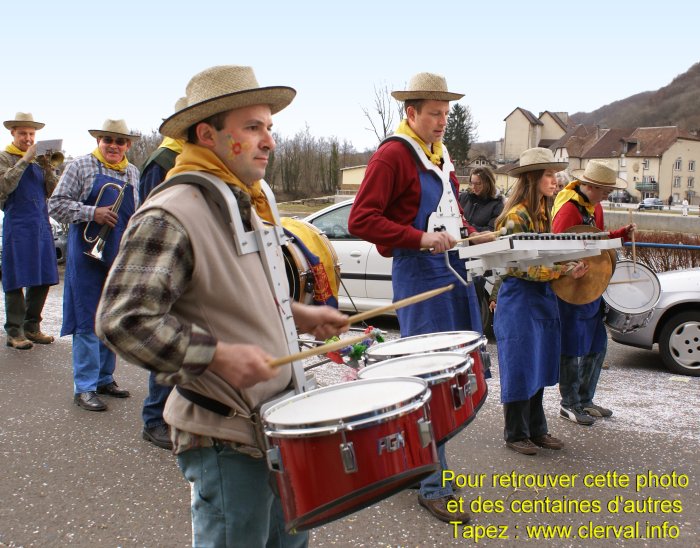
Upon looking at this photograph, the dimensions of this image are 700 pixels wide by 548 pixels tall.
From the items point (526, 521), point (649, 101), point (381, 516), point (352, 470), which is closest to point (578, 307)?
point (526, 521)

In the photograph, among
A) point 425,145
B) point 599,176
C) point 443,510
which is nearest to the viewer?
point 443,510

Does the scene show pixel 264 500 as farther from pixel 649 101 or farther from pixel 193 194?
pixel 649 101

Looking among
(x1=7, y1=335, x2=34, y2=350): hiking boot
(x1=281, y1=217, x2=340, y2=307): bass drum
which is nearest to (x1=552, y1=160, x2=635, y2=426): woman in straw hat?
(x1=281, y1=217, x2=340, y2=307): bass drum

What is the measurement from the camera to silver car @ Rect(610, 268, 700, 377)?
6430 mm

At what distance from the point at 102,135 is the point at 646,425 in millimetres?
4695

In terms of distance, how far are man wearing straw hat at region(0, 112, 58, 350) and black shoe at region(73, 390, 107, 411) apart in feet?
6.97

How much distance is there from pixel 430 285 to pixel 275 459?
194cm

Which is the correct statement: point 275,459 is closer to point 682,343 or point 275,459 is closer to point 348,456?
point 348,456

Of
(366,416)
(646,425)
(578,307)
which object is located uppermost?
(366,416)

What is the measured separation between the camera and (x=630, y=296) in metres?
5.57

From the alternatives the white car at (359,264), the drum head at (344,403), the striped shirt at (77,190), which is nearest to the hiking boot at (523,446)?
the drum head at (344,403)

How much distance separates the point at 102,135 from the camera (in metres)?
5.33

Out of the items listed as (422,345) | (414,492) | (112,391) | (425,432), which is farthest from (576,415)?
(112,391)

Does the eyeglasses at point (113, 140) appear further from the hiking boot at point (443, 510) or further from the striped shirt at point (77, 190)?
the hiking boot at point (443, 510)
